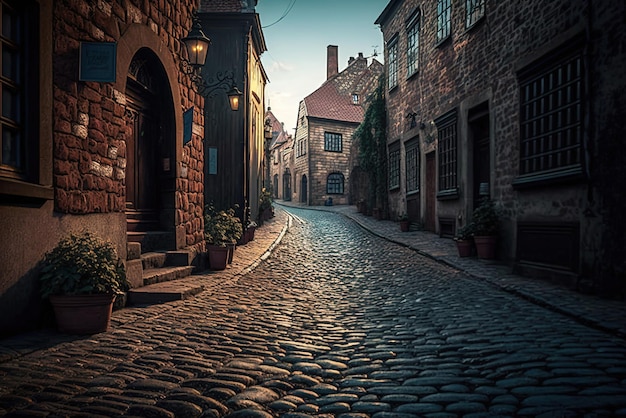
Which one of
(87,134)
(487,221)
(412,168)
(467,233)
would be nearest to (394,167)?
(412,168)

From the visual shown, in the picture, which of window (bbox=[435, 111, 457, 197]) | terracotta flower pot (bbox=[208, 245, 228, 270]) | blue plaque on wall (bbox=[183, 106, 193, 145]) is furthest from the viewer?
window (bbox=[435, 111, 457, 197])

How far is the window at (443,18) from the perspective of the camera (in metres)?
12.0

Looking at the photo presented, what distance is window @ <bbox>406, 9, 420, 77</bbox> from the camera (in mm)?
14719

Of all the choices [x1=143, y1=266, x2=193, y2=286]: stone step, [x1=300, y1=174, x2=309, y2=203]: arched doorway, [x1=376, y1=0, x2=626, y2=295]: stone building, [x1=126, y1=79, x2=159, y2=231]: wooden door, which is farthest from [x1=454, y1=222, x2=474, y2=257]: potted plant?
[x1=300, y1=174, x2=309, y2=203]: arched doorway

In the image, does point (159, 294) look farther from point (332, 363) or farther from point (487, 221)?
point (487, 221)

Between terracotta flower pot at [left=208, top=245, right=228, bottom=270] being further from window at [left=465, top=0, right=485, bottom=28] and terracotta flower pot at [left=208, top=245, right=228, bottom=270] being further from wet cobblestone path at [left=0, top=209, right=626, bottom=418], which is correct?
window at [left=465, top=0, right=485, bottom=28]

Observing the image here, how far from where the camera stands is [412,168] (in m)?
15.6

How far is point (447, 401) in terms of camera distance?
2.74 metres

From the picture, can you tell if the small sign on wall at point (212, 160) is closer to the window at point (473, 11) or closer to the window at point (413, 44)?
the window at point (413, 44)

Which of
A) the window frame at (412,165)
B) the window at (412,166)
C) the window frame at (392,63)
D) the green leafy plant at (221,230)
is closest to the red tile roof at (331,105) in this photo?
the window frame at (392,63)

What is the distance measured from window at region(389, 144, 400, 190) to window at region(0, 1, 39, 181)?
46.2 ft

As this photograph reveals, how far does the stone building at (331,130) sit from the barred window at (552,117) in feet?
81.1

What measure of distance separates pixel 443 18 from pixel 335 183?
22013 mm

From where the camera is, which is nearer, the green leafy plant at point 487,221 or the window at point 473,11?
the green leafy plant at point 487,221
